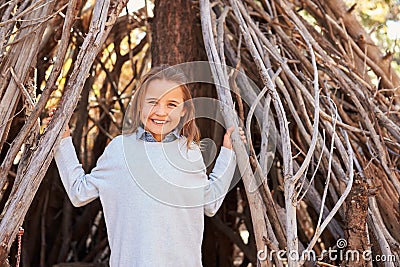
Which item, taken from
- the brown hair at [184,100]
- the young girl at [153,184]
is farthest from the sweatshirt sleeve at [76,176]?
the brown hair at [184,100]

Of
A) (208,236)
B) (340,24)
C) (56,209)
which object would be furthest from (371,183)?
(56,209)

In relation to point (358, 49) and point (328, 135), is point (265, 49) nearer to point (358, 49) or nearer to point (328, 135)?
point (328, 135)

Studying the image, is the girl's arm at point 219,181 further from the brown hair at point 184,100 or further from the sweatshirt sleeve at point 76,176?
the sweatshirt sleeve at point 76,176

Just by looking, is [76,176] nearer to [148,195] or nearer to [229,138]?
[148,195]

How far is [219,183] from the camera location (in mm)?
1651

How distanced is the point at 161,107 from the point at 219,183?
0.78 ft

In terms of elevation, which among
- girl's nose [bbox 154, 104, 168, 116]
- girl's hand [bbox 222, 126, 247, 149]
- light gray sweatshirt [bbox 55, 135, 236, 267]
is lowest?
light gray sweatshirt [bbox 55, 135, 236, 267]

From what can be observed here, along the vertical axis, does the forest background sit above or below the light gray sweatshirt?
above

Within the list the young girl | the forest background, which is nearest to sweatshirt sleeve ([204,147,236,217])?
the young girl

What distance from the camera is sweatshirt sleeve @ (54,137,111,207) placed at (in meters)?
1.59

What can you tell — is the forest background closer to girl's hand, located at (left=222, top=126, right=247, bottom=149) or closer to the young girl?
girl's hand, located at (left=222, top=126, right=247, bottom=149)

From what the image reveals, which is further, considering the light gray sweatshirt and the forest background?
the forest background

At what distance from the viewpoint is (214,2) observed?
2.32m

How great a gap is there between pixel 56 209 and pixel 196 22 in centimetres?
123
